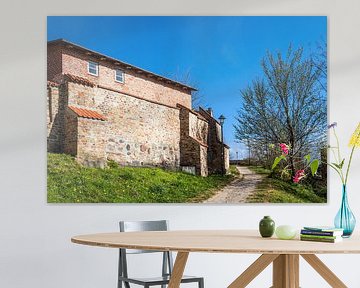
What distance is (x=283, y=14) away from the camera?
636 cm

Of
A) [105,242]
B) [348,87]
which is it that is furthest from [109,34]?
[105,242]

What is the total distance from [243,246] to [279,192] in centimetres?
279

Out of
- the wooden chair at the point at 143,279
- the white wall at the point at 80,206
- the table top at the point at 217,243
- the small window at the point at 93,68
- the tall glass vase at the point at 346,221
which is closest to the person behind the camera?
the table top at the point at 217,243

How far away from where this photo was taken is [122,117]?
6391 mm

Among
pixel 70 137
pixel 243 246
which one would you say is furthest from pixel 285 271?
pixel 70 137

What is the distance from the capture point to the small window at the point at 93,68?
6.39 m

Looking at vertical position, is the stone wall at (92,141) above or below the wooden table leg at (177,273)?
above

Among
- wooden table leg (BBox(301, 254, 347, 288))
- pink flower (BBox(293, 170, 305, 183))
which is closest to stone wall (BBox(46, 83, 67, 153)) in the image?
pink flower (BBox(293, 170, 305, 183))

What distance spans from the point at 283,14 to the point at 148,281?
2.63 m

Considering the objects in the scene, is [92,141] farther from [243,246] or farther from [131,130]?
[243,246]

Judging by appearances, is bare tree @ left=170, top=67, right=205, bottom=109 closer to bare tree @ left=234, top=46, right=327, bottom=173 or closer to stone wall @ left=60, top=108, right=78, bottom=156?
bare tree @ left=234, top=46, right=327, bottom=173

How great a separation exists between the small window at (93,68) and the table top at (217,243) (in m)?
2.24

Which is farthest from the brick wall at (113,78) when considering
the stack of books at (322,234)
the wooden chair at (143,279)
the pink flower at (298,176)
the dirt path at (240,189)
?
the stack of books at (322,234)

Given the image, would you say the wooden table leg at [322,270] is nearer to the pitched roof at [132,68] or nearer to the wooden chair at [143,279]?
the wooden chair at [143,279]
